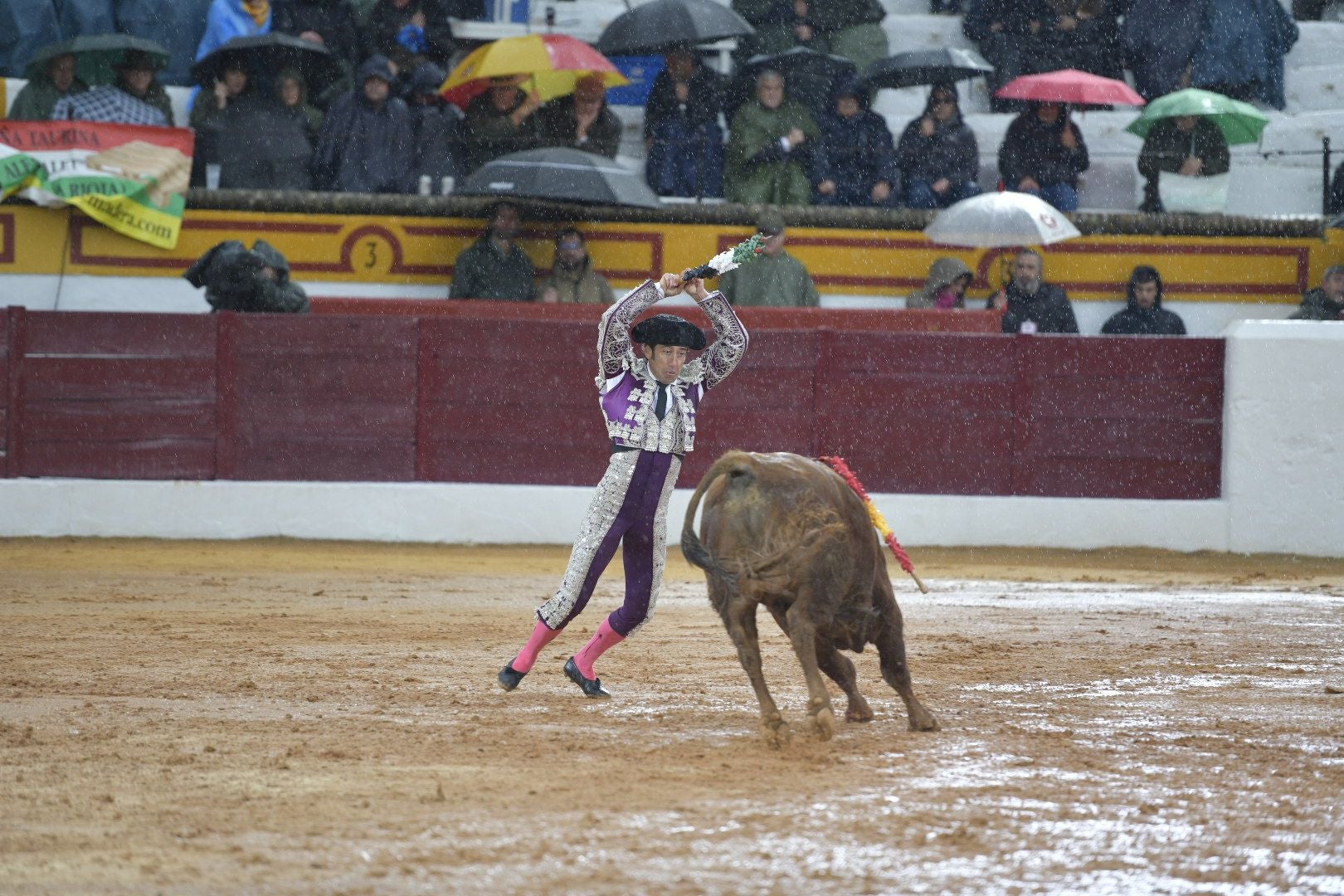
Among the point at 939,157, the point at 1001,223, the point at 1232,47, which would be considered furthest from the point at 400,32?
the point at 1232,47

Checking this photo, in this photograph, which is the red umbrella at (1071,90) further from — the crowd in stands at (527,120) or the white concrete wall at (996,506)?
the white concrete wall at (996,506)

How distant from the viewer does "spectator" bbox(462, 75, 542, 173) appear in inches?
443

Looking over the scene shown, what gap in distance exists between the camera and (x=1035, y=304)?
1099 cm

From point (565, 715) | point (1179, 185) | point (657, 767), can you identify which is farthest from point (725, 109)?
point (657, 767)

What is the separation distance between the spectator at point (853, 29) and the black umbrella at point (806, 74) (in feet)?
2.27

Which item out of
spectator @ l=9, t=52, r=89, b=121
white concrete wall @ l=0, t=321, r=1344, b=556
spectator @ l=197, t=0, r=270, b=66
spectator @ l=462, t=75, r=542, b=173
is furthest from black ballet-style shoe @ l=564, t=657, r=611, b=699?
spectator @ l=197, t=0, r=270, b=66

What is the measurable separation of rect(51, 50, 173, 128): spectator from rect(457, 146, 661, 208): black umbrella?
7.10ft

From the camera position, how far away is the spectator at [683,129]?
11469 millimetres

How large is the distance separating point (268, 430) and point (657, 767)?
6.66m

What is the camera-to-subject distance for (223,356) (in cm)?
1015

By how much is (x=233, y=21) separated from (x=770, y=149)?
379 cm

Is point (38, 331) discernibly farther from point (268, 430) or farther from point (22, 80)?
point (22, 80)

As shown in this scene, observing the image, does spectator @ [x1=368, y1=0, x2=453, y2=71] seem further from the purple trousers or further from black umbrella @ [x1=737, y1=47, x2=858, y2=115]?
the purple trousers

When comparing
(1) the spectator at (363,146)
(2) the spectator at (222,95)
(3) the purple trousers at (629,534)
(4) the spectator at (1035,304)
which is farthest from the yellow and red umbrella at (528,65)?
(3) the purple trousers at (629,534)
